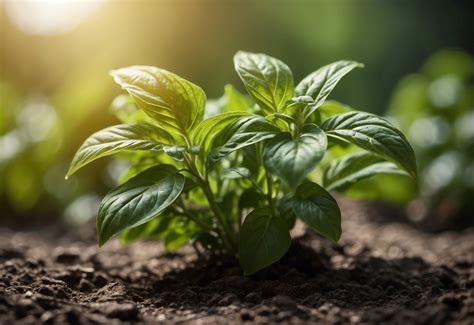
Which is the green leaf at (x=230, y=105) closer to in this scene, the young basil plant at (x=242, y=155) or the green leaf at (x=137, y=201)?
the young basil plant at (x=242, y=155)

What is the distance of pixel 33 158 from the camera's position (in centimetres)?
276

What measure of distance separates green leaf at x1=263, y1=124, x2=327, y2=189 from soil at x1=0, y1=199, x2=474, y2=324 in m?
0.31

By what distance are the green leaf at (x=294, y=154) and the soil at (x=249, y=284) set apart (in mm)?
305

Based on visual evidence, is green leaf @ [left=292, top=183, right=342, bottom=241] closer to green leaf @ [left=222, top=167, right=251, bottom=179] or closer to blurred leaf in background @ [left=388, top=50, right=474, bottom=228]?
green leaf @ [left=222, top=167, right=251, bottom=179]

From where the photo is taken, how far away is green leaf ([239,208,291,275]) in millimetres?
1251

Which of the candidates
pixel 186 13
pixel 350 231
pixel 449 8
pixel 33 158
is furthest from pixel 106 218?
pixel 449 8

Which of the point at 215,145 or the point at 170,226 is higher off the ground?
the point at 215,145

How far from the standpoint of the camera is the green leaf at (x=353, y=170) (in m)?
1.44

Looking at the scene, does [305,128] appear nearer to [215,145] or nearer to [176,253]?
[215,145]

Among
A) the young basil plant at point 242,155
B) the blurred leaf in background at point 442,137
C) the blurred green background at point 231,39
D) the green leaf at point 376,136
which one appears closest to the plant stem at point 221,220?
the young basil plant at point 242,155

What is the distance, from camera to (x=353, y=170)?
1484 mm

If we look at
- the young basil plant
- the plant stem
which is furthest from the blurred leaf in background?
the plant stem

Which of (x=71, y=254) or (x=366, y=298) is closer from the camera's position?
(x=366, y=298)

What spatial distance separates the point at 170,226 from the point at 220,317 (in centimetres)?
43
